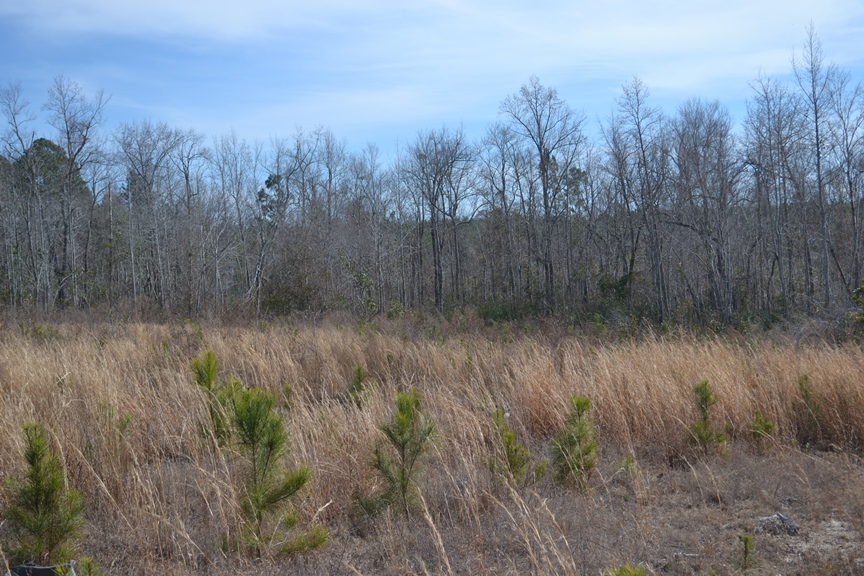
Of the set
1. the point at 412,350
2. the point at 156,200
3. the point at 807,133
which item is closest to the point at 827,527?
the point at 412,350

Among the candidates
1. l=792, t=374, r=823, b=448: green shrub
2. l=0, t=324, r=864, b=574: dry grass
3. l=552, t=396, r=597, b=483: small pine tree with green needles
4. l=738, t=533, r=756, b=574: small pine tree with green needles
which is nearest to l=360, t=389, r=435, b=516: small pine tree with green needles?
l=0, t=324, r=864, b=574: dry grass

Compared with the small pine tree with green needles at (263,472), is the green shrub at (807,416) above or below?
below

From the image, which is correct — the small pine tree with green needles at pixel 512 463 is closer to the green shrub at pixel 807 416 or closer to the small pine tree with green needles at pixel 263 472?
the small pine tree with green needles at pixel 263 472

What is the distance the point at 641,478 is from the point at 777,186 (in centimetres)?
1750

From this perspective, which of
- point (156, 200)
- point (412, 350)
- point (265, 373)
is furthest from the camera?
point (156, 200)

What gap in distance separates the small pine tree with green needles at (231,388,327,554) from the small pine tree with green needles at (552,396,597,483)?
5.66 feet

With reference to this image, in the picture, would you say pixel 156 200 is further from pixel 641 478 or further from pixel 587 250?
pixel 641 478

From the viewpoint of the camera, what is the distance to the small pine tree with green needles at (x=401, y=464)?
3.79 m

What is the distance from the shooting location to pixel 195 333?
10.6 metres

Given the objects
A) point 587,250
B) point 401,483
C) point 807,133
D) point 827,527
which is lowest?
point 827,527

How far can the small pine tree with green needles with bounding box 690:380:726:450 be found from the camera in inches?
194

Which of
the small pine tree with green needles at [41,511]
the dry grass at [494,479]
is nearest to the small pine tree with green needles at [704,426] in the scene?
the dry grass at [494,479]

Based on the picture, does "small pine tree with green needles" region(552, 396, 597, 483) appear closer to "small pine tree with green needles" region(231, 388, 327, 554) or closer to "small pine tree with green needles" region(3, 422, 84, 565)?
"small pine tree with green needles" region(231, 388, 327, 554)

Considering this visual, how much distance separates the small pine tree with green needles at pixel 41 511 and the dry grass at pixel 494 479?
306mm
